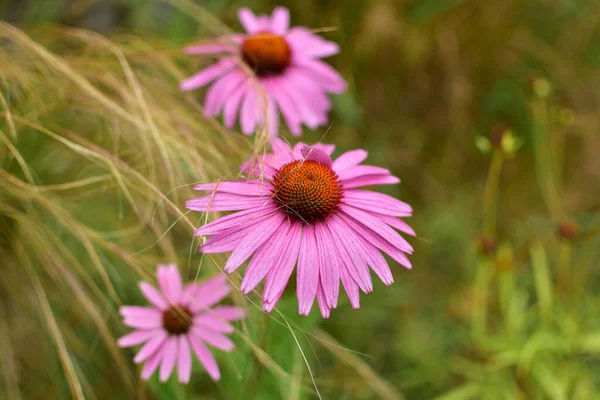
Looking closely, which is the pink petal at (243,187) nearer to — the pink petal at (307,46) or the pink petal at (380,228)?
the pink petal at (380,228)

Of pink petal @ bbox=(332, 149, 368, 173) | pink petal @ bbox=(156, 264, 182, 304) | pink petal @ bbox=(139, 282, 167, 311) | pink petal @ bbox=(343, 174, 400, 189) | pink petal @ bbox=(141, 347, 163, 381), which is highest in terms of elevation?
pink petal @ bbox=(332, 149, 368, 173)

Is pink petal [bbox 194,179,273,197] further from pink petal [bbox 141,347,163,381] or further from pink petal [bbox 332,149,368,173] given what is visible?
pink petal [bbox 141,347,163,381]

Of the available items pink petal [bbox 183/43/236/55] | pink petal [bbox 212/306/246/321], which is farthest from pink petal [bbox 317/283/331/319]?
pink petal [bbox 183/43/236/55]

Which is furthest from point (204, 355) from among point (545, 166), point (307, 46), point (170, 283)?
point (545, 166)

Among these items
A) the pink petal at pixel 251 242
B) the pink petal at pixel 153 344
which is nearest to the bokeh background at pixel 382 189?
the pink petal at pixel 153 344

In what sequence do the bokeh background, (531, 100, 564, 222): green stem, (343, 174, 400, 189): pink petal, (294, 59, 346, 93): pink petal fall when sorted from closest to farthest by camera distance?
1. (343, 174, 400, 189): pink petal
2. the bokeh background
3. (294, 59, 346, 93): pink petal
4. (531, 100, 564, 222): green stem

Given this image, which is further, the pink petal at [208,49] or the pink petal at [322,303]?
the pink petal at [208,49]
